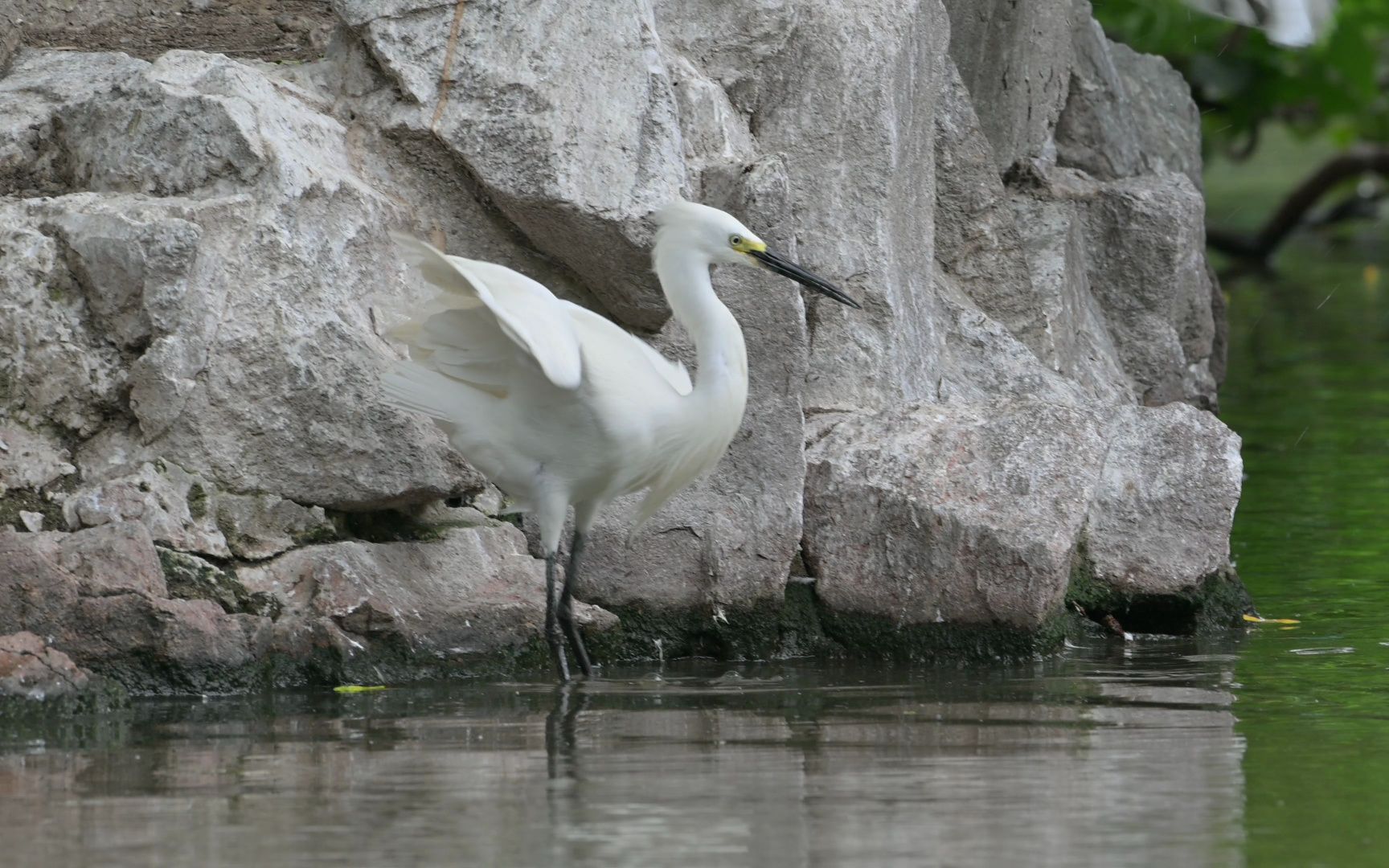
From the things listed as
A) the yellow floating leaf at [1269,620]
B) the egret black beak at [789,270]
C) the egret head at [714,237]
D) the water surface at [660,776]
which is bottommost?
the water surface at [660,776]

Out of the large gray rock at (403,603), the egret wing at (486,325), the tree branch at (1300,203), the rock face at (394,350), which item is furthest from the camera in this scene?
the tree branch at (1300,203)

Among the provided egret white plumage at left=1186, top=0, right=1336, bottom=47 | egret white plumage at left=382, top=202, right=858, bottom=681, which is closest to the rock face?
egret white plumage at left=382, top=202, right=858, bottom=681

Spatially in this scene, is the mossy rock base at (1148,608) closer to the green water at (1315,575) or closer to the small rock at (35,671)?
the green water at (1315,575)

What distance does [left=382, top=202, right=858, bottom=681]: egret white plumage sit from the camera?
6.37m

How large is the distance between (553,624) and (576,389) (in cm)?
78

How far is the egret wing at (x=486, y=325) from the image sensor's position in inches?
240

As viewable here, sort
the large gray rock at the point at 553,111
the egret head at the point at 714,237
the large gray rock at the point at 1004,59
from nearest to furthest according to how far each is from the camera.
Result: the egret head at the point at 714,237, the large gray rock at the point at 553,111, the large gray rock at the point at 1004,59

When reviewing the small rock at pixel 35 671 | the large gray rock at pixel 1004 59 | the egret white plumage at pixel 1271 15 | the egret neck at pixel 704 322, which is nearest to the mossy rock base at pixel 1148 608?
the egret neck at pixel 704 322

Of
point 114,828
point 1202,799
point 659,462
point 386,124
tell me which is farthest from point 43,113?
point 1202,799

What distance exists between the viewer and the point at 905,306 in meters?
8.45

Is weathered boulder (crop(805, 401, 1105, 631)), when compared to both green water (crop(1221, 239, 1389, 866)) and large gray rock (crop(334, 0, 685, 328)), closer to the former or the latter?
green water (crop(1221, 239, 1389, 866))

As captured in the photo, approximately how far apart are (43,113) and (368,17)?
1.13m

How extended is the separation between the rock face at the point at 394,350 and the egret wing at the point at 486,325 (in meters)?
0.35

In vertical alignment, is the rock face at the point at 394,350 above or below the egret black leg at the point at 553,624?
above
